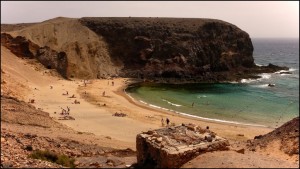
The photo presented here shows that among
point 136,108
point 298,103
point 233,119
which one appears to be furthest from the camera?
point 298,103

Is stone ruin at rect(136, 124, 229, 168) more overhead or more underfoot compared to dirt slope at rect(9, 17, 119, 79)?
more underfoot

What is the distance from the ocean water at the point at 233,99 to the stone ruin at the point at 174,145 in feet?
77.8

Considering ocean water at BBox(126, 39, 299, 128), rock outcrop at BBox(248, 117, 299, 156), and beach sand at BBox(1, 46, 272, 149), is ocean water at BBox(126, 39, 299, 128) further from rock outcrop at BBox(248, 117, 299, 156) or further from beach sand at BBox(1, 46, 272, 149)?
rock outcrop at BBox(248, 117, 299, 156)

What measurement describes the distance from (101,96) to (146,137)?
34.4 m

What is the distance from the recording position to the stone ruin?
1558 cm

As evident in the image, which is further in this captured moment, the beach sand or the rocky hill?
the rocky hill

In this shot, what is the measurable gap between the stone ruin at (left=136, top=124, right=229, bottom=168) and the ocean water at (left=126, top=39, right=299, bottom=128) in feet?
77.8

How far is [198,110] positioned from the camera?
45531mm

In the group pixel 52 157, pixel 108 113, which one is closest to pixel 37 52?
pixel 108 113

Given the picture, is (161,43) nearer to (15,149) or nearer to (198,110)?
(198,110)

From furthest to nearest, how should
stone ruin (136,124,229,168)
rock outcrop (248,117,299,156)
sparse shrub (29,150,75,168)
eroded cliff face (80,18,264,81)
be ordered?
eroded cliff face (80,18,264,81) → rock outcrop (248,117,299,156) → sparse shrub (29,150,75,168) → stone ruin (136,124,229,168)

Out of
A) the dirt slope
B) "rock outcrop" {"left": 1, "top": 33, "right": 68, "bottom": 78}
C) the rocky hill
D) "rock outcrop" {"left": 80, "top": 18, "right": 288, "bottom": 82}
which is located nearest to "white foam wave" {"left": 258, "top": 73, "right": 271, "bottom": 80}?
the rocky hill

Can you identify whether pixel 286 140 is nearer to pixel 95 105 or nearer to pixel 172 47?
pixel 95 105

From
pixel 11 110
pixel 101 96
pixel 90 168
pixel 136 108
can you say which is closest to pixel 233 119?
pixel 136 108
